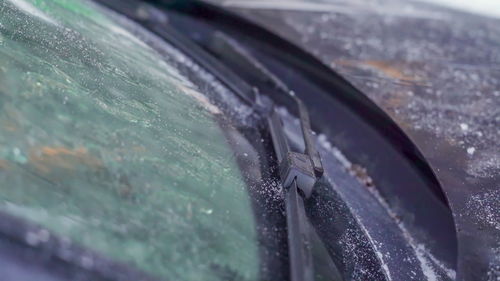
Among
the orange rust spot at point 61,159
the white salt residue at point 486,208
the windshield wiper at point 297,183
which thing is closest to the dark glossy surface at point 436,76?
the white salt residue at point 486,208

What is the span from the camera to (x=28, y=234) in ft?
2.61

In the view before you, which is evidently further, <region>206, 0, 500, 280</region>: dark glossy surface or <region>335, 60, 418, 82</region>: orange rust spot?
<region>335, 60, 418, 82</region>: orange rust spot

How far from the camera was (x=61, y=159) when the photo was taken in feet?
3.09

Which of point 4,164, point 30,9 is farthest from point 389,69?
point 4,164

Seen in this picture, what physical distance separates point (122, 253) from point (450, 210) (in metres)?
0.93

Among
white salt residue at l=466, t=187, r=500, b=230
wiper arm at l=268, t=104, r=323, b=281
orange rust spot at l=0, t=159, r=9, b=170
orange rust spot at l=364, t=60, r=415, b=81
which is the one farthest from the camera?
orange rust spot at l=364, t=60, r=415, b=81

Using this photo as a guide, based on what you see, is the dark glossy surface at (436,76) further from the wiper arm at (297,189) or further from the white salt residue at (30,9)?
the white salt residue at (30,9)

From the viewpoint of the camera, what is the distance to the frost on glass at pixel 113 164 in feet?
2.86

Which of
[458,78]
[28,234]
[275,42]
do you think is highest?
[458,78]

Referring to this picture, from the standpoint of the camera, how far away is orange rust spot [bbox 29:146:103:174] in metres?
0.91

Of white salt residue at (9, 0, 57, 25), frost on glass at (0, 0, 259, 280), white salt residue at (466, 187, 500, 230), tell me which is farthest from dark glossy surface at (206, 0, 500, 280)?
white salt residue at (9, 0, 57, 25)

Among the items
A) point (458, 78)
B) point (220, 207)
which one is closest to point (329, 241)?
point (220, 207)

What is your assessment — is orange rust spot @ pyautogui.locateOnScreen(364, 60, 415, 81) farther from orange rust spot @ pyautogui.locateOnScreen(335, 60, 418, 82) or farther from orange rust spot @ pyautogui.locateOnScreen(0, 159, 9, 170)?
orange rust spot @ pyautogui.locateOnScreen(0, 159, 9, 170)

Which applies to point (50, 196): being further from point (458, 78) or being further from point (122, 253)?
point (458, 78)
